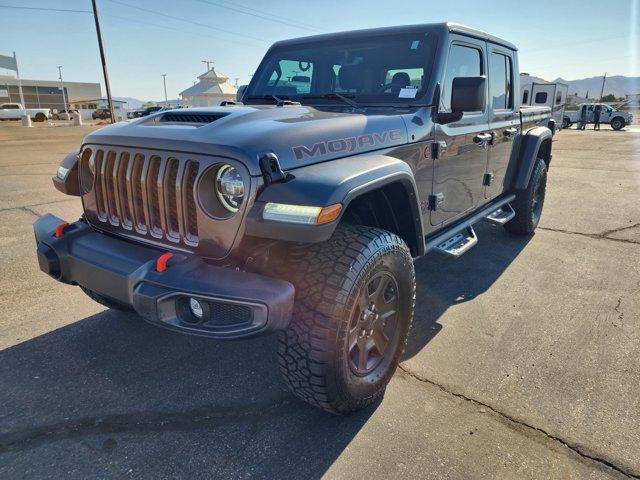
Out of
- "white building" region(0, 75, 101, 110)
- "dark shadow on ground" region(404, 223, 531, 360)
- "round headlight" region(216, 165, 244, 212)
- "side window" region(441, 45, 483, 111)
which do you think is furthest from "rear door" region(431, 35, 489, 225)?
"white building" region(0, 75, 101, 110)

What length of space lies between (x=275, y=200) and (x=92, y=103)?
3421 inches

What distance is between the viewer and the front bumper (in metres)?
1.83

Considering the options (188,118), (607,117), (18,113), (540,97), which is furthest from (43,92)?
(188,118)

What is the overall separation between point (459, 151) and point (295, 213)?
2.05 meters

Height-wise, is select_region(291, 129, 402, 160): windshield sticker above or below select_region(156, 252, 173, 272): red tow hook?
above

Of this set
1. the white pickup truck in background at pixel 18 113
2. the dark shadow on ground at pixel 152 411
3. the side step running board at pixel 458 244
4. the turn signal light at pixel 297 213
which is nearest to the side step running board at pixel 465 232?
the side step running board at pixel 458 244

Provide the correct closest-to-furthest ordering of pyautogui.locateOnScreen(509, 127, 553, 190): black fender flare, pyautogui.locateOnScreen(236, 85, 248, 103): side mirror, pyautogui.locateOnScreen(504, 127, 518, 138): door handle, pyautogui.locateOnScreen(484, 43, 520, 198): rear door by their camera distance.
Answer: pyautogui.locateOnScreen(236, 85, 248, 103): side mirror, pyautogui.locateOnScreen(484, 43, 520, 198): rear door, pyautogui.locateOnScreen(504, 127, 518, 138): door handle, pyautogui.locateOnScreen(509, 127, 553, 190): black fender flare

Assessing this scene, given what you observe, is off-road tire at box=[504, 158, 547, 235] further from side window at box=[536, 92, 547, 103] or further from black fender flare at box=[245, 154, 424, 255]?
black fender flare at box=[245, 154, 424, 255]

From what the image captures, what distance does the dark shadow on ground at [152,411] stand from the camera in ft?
6.66

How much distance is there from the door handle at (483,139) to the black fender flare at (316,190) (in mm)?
1740

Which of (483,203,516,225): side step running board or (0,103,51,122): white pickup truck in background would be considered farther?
(0,103,51,122): white pickup truck in background

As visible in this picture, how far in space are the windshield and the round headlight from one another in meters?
1.47

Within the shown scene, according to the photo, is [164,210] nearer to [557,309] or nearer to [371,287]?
[371,287]

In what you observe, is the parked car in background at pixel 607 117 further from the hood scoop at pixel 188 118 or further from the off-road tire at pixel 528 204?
the hood scoop at pixel 188 118
